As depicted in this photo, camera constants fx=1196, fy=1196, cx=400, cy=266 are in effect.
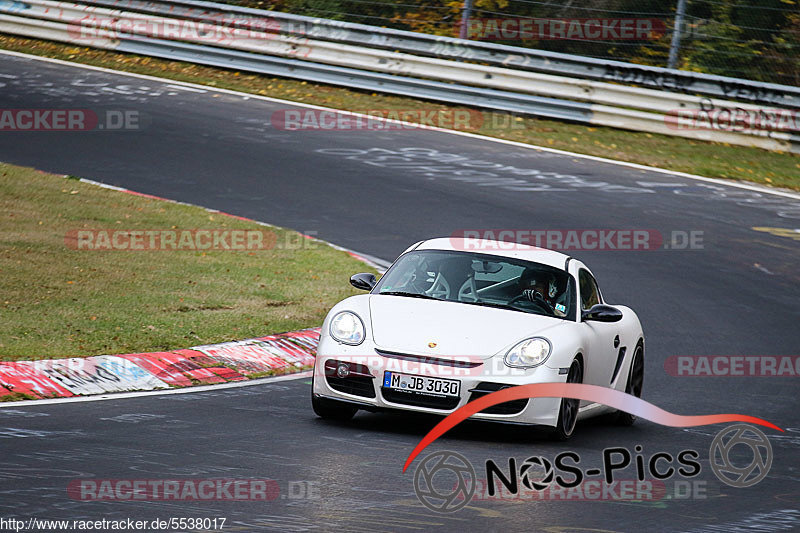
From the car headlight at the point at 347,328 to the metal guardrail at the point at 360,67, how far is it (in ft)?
46.3

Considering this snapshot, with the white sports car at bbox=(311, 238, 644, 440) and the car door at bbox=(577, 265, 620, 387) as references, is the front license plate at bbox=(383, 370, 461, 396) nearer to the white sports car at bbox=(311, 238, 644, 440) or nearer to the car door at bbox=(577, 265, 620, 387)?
the white sports car at bbox=(311, 238, 644, 440)

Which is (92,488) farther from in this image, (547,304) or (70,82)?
(70,82)

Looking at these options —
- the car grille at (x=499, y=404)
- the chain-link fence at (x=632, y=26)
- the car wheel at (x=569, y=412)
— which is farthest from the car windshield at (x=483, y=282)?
the chain-link fence at (x=632, y=26)

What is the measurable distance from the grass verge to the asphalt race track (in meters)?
0.88

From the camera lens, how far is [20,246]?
12508 millimetres

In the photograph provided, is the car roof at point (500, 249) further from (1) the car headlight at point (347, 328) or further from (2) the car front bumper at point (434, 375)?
(2) the car front bumper at point (434, 375)

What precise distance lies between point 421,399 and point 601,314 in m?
1.75

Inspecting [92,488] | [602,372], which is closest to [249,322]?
[602,372]

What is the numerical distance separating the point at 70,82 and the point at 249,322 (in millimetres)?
12967

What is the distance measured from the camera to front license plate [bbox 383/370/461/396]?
24.8ft

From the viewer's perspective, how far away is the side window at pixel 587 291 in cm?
919

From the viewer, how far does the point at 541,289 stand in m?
8.88

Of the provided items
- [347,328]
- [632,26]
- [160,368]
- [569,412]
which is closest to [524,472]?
[569,412]

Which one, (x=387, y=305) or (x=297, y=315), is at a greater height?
(x=387, y=305)
